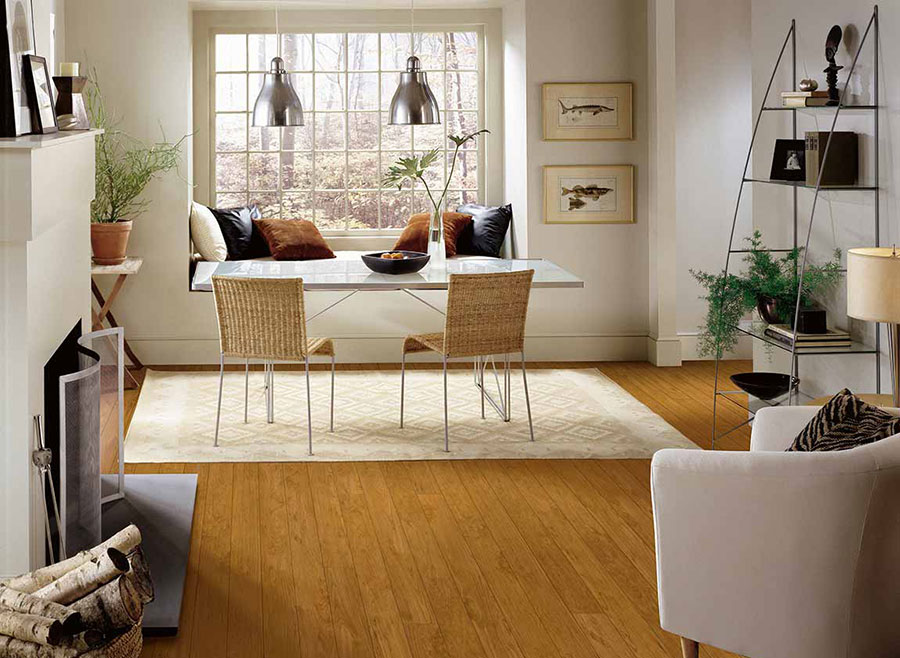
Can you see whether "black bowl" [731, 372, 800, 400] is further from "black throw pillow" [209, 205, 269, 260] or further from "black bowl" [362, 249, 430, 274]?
"black throw pillow" [209, 205, 269, 260]

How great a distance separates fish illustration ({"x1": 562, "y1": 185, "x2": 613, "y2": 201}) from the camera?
7.28m

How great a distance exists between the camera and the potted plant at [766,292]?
4.90 meters

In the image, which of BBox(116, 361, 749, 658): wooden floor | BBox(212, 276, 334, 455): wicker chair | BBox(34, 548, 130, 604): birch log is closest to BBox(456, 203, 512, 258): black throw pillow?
BBox(212, 276, 334, 455): wicker chair

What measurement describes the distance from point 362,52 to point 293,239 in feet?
5.02

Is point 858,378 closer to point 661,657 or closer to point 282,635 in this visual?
point 661,657

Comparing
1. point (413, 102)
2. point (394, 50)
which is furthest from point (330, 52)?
point (413, 102)

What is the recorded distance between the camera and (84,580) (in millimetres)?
2715

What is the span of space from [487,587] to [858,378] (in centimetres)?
223

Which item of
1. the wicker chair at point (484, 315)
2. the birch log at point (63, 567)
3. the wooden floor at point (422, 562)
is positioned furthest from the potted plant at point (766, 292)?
the birch log at point (63, 567)

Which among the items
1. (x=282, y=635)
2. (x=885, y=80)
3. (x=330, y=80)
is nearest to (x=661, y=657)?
(x=282, y=635)

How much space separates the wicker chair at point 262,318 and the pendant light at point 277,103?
140 cm

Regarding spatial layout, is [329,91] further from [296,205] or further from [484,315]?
[484,315]

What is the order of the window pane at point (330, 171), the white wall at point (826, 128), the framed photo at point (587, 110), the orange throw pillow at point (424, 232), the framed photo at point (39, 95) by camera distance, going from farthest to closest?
the window pane at point (330, 171)
the orange throw pillow at point (424, 232)
the framed photo at point (587, 110)
the white wall at point (826, 128)
the framed photo at point (39, 95)

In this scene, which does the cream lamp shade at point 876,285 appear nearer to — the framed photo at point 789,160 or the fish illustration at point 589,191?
the framed photo at point 789,160
